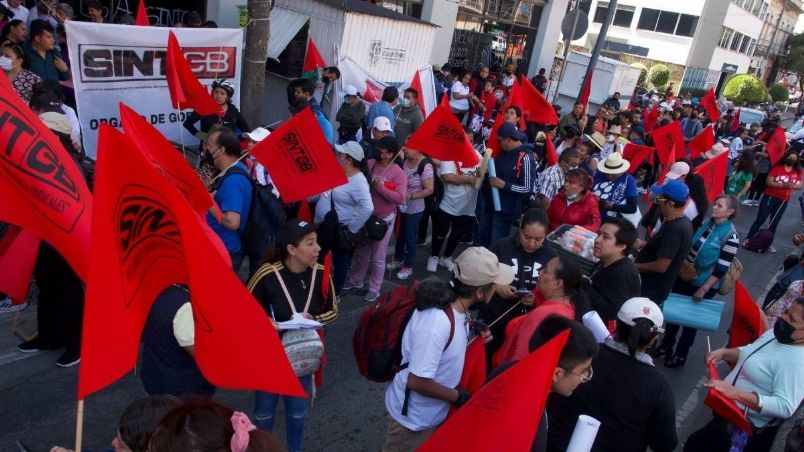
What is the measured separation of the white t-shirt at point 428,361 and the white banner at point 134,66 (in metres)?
3.19

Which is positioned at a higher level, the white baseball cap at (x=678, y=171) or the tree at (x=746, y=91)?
the tree at (x=746, y=91)

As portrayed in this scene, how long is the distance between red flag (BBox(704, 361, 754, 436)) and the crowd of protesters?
6 centimetres

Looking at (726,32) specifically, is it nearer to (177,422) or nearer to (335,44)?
(335,44)

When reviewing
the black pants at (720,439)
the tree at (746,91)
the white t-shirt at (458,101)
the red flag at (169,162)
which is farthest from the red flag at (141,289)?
the tree at (746,91)

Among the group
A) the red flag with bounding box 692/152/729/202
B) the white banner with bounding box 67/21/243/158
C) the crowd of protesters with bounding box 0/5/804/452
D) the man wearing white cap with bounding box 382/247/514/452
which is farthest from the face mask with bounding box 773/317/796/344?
the white banner with bounding box 67/21/243/158

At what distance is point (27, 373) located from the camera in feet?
13.5

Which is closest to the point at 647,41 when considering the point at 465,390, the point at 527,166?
the point at 527,166

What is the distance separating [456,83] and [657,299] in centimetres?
868

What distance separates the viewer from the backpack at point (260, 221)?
443 centimetres

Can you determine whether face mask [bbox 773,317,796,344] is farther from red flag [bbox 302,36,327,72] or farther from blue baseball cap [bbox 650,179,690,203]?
red flag [bbox 302,36,327,72]

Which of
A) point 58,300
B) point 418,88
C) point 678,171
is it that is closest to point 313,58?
point 418,88

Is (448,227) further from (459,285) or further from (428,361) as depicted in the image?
(428,361)

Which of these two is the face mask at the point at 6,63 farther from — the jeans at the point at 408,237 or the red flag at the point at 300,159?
the jeans at the point at 408,237

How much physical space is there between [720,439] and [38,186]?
12.1 ft
